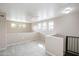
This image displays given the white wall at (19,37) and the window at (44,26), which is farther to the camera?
the window at (44,26)

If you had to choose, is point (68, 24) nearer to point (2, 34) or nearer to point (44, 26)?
point (44, 26)

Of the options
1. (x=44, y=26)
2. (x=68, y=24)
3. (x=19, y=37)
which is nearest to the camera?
(x=68, y=24)

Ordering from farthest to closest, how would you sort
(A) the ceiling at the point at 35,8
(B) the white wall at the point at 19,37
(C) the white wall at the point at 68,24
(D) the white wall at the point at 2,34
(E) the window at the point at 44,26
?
1. (E) the window at the point at 44,26
2. (B) the white wall at the point at 19,37
3. (D) the white wall at the point at 2,34
4. (C) the white wall at the point at 68,24
5. (A) the ceiling at the point at 35,8

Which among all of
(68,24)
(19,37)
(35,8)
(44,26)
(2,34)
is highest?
(35,8)

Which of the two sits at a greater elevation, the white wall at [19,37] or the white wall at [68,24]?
the white wall at [68,24]

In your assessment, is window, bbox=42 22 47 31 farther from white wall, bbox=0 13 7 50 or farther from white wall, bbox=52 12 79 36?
white wall, bbox=0 13 7 50

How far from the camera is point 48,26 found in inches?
277

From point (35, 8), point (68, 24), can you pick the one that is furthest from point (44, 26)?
point (35, 8)

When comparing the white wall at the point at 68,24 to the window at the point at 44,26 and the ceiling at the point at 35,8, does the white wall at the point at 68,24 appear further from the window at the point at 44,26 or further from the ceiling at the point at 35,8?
the window at the point at 44,26

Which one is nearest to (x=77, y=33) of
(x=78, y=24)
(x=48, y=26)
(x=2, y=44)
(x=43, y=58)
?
(x=78, y=24)

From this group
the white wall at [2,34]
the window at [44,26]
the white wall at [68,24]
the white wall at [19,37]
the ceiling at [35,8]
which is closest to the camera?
the ceiling at [35,8]

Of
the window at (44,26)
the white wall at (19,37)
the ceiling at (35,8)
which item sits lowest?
the white wall at (19,37)

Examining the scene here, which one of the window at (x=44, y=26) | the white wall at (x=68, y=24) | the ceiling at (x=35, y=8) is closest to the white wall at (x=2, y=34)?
the ceiling at (x=35, y=8)

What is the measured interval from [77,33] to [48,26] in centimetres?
322
